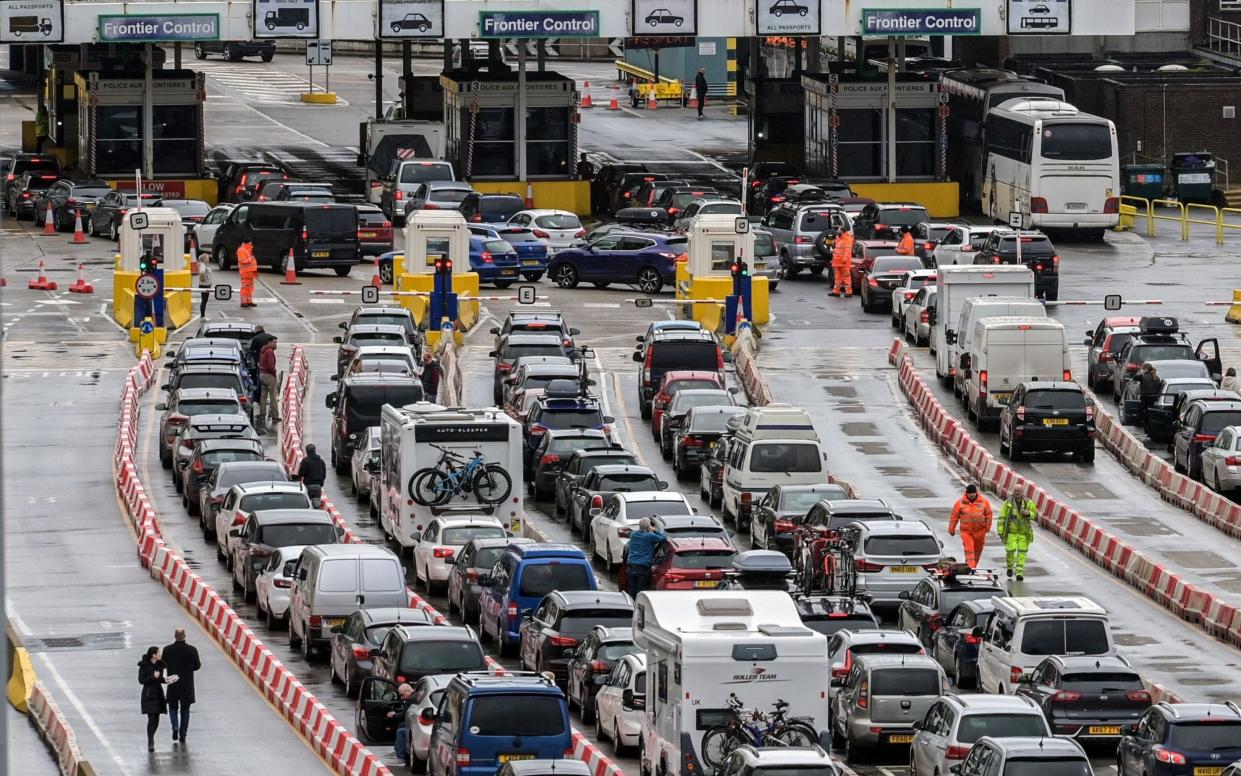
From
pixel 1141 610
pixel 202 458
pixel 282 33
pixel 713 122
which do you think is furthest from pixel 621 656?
pixel 713 122

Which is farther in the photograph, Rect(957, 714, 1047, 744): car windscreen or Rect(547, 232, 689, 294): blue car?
Rect(547, 232, 689, 294): blue car

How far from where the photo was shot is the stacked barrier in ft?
90.1

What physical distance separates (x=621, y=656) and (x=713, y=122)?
83100mm

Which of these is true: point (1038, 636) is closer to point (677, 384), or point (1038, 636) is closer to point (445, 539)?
point (445, 539)

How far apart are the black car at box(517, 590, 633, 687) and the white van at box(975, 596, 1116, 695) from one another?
4156 millimetres

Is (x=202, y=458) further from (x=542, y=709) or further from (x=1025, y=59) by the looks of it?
(x=1025, y=59)

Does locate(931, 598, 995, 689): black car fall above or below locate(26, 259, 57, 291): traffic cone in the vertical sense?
below

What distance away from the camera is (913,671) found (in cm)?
2780

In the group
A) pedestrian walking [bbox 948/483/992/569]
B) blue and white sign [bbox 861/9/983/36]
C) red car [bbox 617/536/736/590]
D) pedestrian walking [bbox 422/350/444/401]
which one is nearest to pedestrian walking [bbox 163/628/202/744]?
red car [bbox 617/536/736/590]

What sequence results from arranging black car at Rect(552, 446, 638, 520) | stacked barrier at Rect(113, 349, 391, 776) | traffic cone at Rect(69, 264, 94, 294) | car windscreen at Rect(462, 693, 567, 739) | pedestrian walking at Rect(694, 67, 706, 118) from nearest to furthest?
car windscreen at Rect(462, 693, 567, 739) < stacked barrier at Rect(113, 349, 391, 776) < black car at Rect(552, 446, 638, 520) < traffic cone at Rect(69, 264, 94, 294) < pedestrian walking at Rect(694, 67, 706, 118)

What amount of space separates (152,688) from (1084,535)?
16.8 metres

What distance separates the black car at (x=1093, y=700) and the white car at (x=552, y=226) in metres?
42.7

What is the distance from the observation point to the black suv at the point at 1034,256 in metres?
62.4

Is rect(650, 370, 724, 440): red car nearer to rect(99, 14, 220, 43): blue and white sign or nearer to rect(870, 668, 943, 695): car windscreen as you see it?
rect(870, 668, 943, 695): car windscreen
